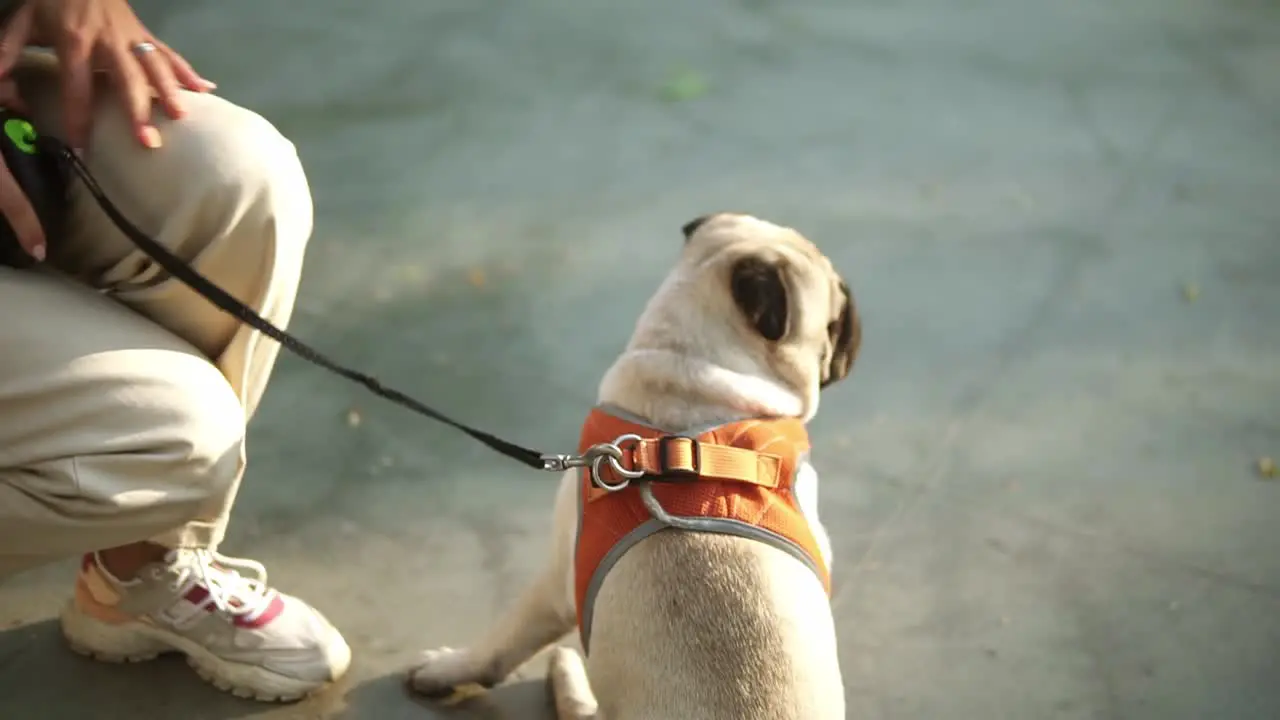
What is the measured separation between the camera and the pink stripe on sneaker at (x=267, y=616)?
5.75 feet

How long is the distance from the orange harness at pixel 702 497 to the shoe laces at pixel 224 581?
1.81 ft

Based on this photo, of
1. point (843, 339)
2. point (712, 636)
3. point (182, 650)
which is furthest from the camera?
point (182, 650)

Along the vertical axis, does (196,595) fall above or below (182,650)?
above

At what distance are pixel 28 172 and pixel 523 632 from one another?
88 centimetres

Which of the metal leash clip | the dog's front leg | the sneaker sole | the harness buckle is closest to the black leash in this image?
the metal leash clip

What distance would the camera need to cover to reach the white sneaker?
172 cm

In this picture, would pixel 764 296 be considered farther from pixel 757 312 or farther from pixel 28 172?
pixel 28 172

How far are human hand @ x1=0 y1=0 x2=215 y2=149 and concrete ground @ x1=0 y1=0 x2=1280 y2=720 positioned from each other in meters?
0.83

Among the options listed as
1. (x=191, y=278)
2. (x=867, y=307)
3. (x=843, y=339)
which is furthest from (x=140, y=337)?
(x=867, y=307)

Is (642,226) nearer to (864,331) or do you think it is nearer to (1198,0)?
(864,331)

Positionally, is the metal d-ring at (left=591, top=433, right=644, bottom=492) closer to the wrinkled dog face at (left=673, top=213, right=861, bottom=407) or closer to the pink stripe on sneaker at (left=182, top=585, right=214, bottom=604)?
the wrinkled dog face at (left=673, top=213, right=861, bottom=407)

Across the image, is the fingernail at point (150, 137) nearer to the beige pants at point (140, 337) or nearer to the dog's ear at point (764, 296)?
the beige pants at point (140, 337)

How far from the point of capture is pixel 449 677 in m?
1.77

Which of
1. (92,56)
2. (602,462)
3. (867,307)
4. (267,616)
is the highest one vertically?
(92,56)
